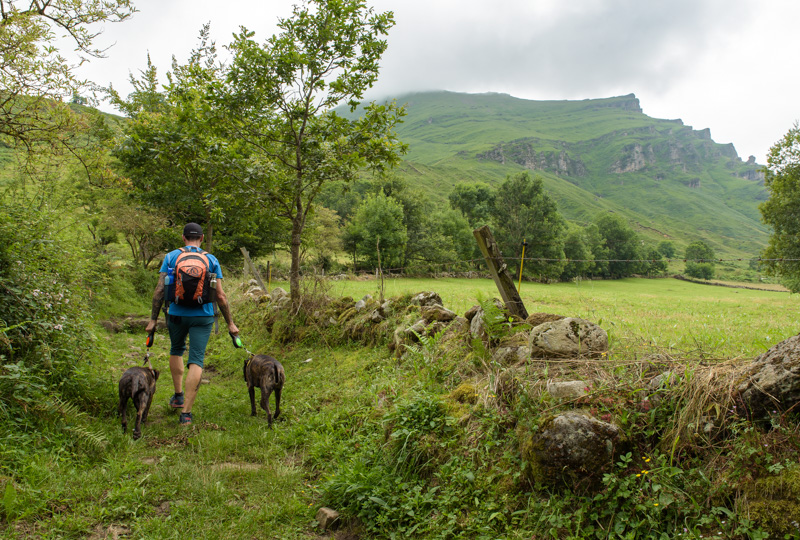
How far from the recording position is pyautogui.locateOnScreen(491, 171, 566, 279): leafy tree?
6003 centimetres

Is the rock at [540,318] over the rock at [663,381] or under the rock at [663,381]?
over

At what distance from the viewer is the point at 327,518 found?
149 inches

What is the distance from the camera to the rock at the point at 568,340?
4.68 m

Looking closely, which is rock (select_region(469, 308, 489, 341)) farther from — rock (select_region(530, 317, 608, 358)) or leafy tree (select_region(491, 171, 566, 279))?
leafy tree (select_region(491, 171, 566, 279))

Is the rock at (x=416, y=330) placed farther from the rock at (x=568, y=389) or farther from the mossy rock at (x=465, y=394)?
the rock at (x=568, y=389)

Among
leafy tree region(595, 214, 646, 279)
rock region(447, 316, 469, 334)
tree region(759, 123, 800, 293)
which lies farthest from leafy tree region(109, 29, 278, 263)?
leafy tree region(595, 214, 646, 279)

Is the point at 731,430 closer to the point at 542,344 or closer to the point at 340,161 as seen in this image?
the point at 542,344

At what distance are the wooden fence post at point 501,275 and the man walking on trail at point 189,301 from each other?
383 centimetres

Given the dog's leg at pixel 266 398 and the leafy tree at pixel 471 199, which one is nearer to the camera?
the dog's leg at pixel 266 398

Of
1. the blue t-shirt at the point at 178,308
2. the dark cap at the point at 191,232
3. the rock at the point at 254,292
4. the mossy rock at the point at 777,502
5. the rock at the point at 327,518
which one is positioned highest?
the dark cap at the point at 191,232

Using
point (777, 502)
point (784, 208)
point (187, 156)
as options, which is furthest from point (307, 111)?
point (784, 208)

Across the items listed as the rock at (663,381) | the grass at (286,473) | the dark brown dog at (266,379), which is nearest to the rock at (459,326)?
the grass at (286,473)

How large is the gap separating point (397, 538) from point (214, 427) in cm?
337

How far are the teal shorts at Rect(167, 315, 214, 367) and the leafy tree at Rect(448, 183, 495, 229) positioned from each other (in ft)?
244
